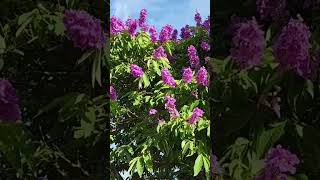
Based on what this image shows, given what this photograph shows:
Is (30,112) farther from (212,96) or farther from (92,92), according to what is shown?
(212,96)

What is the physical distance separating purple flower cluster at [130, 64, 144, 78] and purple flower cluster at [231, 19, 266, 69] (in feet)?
6.30

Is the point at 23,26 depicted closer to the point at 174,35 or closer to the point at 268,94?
the point at 268,94

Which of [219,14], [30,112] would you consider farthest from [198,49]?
[30,112]

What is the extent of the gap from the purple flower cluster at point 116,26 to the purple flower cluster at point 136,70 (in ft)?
0.75

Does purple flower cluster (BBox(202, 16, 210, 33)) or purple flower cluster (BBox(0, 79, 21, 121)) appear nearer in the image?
purple flower cluster (BBox(0, 79, 21, 121))

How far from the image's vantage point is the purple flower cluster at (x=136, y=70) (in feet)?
11.0

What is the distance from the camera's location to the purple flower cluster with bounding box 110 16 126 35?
3355 millimetres

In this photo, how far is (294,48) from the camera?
1.43m

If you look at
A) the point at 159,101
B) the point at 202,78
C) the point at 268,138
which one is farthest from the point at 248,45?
the point at 159,101

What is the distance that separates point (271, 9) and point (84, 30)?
48 centimetres

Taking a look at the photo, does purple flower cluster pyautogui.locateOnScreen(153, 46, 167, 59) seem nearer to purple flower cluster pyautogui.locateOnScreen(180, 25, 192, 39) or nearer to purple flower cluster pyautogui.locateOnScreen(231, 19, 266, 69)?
purple flower cluster pyautogui.locateOnScreen(180, 25, 192, 39)

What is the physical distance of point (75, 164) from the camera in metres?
1.38

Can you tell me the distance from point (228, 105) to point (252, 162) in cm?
16

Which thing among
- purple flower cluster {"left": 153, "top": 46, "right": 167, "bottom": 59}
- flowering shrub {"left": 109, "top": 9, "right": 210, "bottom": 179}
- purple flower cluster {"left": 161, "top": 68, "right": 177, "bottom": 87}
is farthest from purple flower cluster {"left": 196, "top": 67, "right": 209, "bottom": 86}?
purple flower cluster {"left": 153, "top": 46, "right": 167, "bottom": 59}
